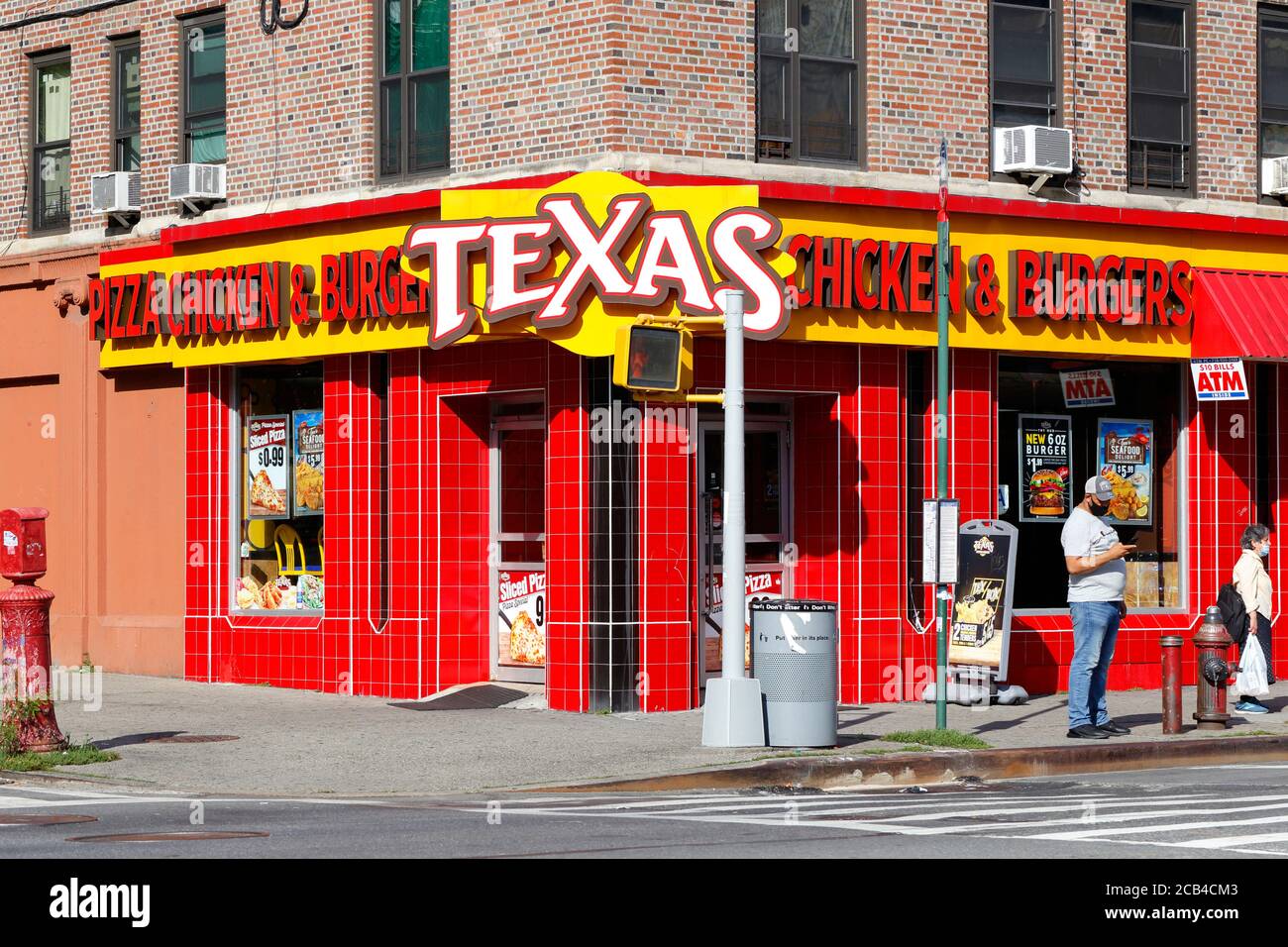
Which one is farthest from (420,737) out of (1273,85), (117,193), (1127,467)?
(1273,85)

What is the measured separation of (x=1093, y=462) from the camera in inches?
872

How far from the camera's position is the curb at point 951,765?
14945 millimetres

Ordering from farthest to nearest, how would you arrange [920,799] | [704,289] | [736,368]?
[704,289] < [736,368] < [920,799]

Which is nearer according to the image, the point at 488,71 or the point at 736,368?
the point at 736,368

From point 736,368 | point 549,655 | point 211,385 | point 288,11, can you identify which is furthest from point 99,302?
point 736,368

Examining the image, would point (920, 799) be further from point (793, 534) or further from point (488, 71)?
point (488, 71)

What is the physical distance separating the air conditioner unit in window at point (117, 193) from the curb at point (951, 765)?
1156 cm

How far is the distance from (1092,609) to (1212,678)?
1397mm

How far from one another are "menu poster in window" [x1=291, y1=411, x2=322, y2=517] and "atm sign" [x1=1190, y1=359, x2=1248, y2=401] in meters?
9.19

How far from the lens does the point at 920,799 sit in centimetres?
1393

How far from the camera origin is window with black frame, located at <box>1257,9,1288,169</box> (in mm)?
23062

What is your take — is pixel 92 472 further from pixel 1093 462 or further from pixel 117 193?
pixel 1093 462
